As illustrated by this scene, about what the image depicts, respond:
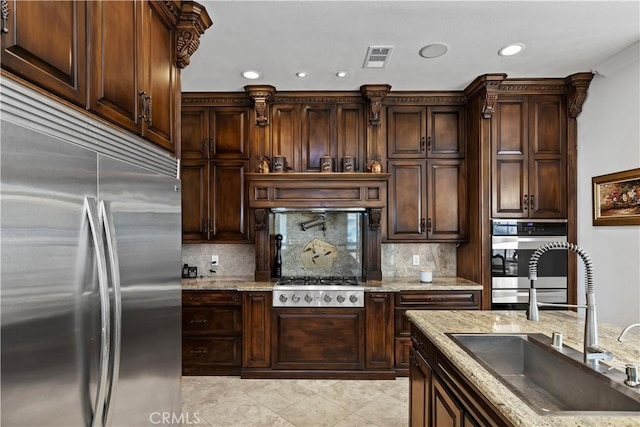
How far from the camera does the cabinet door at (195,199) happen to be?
375 centimetres

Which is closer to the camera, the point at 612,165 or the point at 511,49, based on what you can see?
the point at 511,49

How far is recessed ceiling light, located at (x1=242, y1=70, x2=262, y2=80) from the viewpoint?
324cm

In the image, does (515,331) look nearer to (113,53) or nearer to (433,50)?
(433,50)

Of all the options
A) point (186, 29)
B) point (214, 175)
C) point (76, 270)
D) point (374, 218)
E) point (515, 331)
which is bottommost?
point (515, 331)

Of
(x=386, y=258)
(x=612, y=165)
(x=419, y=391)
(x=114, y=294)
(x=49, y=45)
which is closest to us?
(x=49, y=45)

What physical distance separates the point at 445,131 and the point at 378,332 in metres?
2.17

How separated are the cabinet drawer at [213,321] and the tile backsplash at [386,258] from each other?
615mm

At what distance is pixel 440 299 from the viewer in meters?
3.44

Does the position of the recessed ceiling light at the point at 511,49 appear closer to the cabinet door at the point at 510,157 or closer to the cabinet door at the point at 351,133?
the cabinet door at the point at 510,157

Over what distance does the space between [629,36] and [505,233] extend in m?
1.77

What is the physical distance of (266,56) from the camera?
291cm

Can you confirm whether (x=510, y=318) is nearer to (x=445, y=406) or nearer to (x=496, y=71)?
(x=445, y=406)

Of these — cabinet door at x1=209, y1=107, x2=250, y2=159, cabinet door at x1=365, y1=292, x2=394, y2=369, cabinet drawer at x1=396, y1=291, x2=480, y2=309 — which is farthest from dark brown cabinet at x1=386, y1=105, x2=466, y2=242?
cabinet door at x1=209, y1=107, x2=250, y2=159

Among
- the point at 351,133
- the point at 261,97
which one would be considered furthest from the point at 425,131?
the point at 261,97
